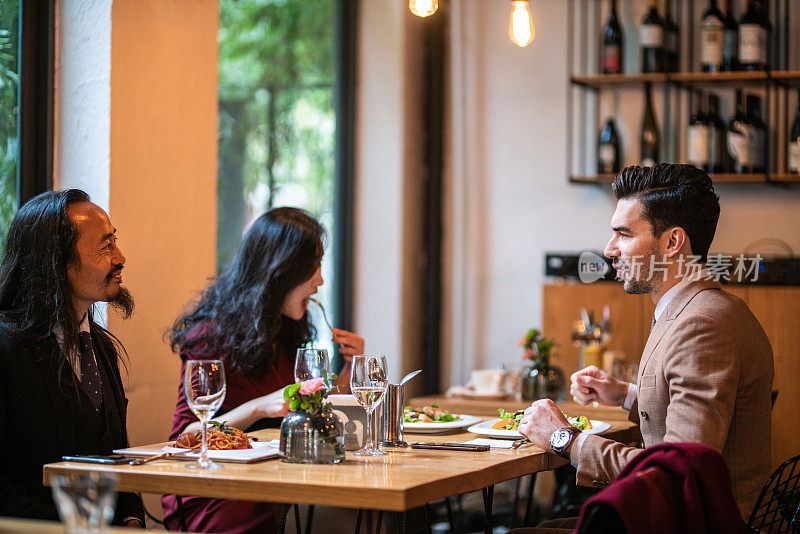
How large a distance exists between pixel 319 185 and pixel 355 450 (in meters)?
2.91

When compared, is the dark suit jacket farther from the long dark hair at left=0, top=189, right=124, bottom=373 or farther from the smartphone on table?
the smartphone on table

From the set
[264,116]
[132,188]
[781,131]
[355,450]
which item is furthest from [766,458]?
[264,116]

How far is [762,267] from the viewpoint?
4.14 metres

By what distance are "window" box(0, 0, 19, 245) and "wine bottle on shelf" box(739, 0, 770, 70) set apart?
10.2 feet

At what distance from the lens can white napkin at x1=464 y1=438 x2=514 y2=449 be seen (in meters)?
2.39

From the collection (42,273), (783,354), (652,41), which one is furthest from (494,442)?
(652,41)

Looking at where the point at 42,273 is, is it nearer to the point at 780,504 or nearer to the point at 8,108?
the point at 8,108

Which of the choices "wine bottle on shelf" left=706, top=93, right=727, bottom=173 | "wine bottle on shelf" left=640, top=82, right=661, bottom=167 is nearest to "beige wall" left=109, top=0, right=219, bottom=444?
"wine bottle on shelf" left=640, top=82, right=661, bottom=167

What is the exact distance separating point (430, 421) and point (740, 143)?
2.46 metres

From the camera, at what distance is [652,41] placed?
4.63 metres

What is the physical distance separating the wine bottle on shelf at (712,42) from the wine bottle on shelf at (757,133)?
24 cm

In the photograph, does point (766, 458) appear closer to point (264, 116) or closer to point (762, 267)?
point (762, 267)

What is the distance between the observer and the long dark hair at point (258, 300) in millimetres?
2969

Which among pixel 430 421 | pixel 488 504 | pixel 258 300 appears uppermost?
pixel 258 300
